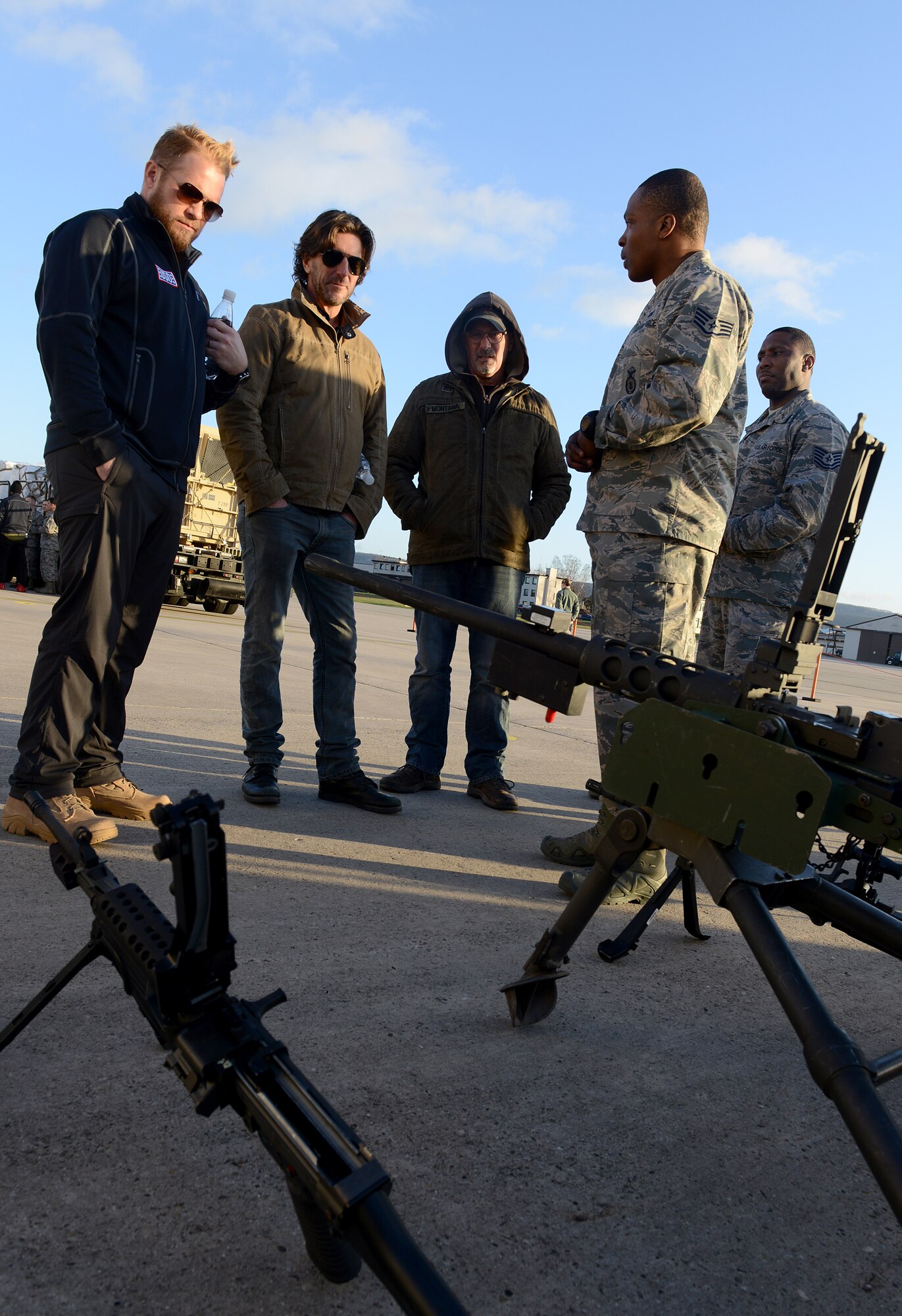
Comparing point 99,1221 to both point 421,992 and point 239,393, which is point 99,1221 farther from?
point 239,393

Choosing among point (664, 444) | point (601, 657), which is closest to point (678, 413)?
point (664, 444)

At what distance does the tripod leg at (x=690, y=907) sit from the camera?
2551 millimetres

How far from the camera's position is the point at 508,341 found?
15.3 ft

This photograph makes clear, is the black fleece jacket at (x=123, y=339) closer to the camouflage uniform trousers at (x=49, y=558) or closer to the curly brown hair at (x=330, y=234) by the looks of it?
the curly brown hair at (x=330, y=234)

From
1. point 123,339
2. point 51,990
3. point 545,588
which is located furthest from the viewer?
point 545,588

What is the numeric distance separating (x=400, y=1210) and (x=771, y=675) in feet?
4.03

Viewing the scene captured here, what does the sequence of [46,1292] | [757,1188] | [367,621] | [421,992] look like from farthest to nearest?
[367,621] → [421,992] → [757,1188] → [46,1292]

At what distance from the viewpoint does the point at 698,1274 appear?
1.30 metres

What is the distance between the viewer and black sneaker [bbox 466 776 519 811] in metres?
4.11

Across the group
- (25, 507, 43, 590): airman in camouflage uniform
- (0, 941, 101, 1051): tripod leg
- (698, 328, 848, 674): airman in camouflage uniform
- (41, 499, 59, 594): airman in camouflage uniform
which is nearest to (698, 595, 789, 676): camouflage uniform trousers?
(698, 328, 848, 674): airman in camouflage uniform

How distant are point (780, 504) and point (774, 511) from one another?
6 cm

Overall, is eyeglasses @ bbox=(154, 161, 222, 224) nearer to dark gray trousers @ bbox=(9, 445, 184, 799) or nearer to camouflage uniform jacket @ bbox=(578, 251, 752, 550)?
dark gray trousers @ bbox=(9, 445, 184, 799)

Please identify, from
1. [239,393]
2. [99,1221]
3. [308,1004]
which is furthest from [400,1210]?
[239,393]

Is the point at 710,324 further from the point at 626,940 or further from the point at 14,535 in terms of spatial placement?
the point at 14,535
